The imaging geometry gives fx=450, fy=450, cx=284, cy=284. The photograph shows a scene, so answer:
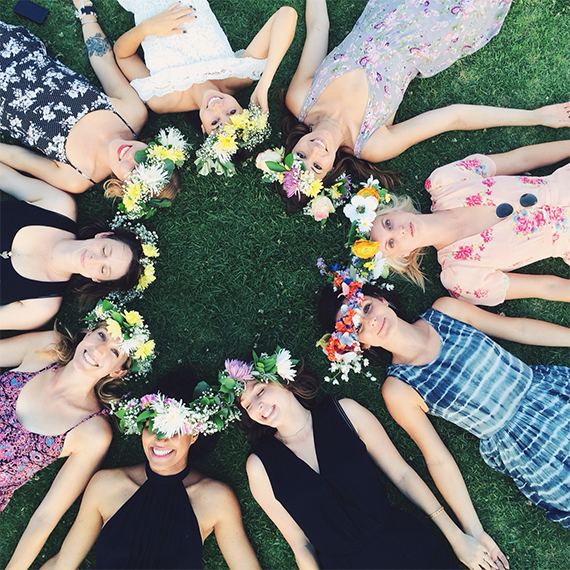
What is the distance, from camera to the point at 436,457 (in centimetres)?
433

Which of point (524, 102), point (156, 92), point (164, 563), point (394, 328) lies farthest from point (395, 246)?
point (164, 563)

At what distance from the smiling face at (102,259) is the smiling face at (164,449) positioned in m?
1.46

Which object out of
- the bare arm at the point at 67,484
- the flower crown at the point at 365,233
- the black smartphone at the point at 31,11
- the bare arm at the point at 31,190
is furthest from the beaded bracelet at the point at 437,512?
the black smartphone at the point at 31,11

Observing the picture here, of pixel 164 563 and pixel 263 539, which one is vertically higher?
pixel 164 563

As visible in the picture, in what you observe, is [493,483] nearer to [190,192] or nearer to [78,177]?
[190,192]

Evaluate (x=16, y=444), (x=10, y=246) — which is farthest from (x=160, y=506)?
(x=10, y=246)

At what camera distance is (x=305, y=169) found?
4.06 meters

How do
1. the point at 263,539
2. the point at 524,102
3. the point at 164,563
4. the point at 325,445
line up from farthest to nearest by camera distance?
the point at 524,102
the point at 263,539
the point at 325,445
the point at 164,563

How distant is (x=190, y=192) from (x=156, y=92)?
1021 millimetres

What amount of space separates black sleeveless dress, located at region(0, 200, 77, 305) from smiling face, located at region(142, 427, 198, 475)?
172 centimetres

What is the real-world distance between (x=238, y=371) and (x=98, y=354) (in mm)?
1258

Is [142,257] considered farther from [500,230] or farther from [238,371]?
[500,230]

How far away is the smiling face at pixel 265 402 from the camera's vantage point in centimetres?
400

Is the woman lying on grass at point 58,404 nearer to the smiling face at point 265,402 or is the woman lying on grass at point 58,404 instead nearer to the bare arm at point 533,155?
the smiling face at point 265,402
